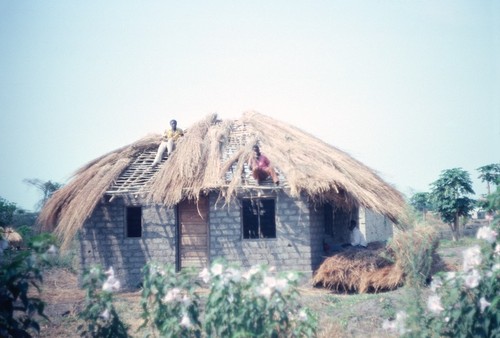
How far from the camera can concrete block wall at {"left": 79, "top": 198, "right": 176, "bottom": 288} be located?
35.9 feet

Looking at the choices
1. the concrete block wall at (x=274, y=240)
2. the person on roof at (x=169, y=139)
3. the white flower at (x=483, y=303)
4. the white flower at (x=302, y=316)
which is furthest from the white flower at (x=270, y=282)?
the person on roof at (x=169, y=139)

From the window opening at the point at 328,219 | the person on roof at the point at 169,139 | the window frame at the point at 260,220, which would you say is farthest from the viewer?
the window opening at the point at 328,219

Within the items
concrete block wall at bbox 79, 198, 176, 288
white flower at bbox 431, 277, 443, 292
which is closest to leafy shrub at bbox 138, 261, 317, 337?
white flower at bbox 431, 277, 443, 292

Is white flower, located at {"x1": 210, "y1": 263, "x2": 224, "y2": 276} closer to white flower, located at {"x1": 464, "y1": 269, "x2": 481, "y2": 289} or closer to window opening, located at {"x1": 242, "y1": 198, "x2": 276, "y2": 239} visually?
white flower, located at {"x1": 464, "y1": 269, "x2": 481, "y2": 289}

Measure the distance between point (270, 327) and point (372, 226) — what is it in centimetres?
1757

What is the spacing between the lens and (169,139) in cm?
1274

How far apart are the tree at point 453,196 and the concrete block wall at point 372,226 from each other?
285cm

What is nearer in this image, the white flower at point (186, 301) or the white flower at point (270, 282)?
the white flower at point (270, 282)

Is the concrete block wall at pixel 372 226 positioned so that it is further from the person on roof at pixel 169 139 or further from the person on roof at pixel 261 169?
the person on roof at pixel 169 139

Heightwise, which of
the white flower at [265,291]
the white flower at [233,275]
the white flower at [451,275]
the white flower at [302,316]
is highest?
the white flower at [233,275]

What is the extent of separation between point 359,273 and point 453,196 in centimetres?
1345

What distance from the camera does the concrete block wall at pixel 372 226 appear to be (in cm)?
1803

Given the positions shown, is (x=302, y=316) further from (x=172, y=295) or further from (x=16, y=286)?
(x=16, y=286)

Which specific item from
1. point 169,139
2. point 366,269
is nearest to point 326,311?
point 366,269
